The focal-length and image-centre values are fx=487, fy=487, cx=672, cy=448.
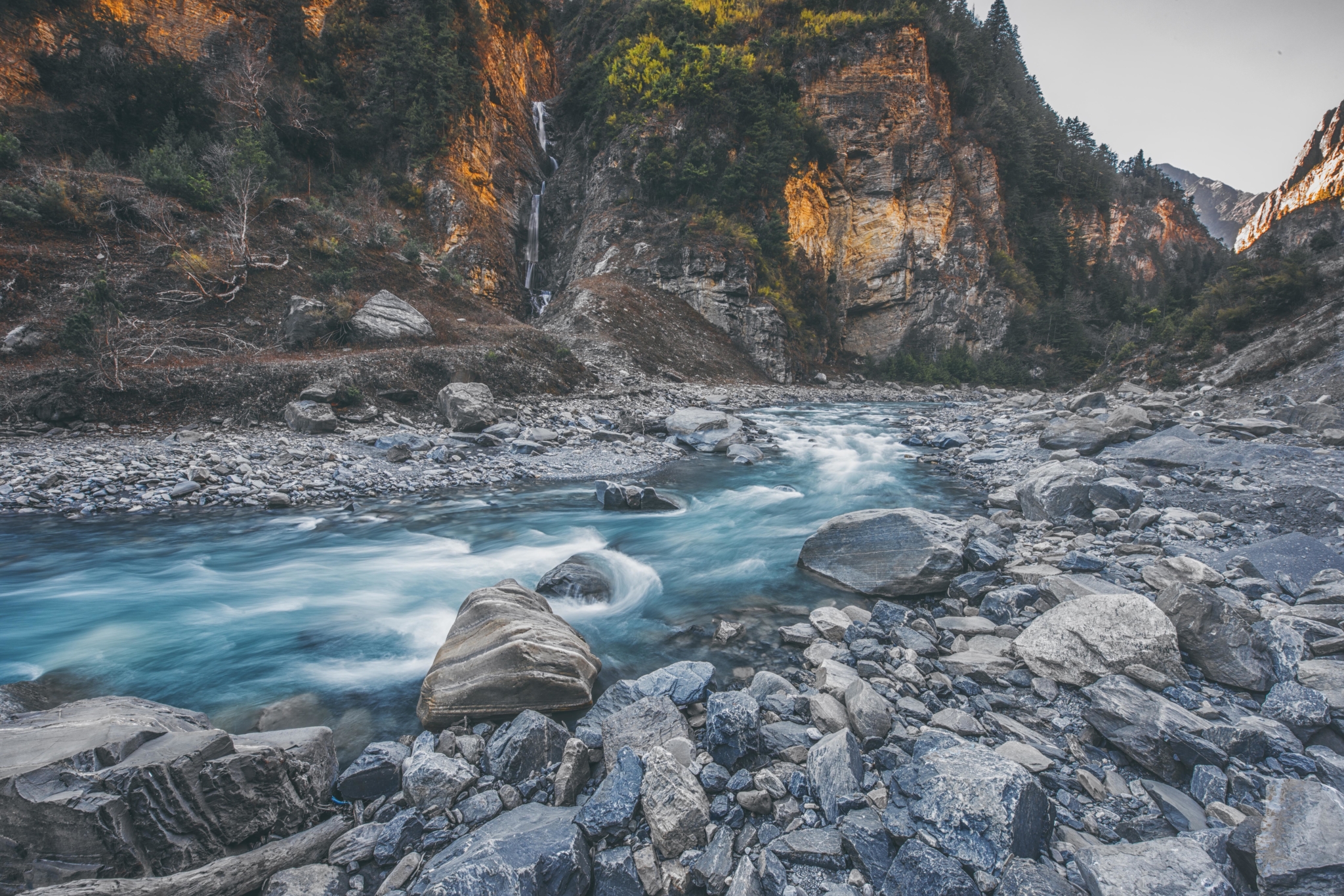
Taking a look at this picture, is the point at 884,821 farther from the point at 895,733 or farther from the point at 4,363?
the point at 4,363

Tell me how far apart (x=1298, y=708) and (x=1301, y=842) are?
4.57 feet

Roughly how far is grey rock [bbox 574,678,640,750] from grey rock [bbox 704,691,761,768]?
2.08ft

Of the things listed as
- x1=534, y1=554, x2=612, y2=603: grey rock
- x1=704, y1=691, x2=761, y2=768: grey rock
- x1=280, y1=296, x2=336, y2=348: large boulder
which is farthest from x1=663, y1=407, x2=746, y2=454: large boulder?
x1=280, y1=296, x2=336, y2=348: large boulder

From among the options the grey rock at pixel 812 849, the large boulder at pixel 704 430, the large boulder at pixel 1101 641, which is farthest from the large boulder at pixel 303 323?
the large boulder at pixel 1101 641

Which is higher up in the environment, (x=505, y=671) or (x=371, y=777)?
(x=505, y=671)

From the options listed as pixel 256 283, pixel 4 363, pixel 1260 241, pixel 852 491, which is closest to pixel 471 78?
pixel 256 283

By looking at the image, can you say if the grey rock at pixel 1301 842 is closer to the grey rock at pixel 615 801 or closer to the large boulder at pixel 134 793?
the grey rock at pixel 615 801

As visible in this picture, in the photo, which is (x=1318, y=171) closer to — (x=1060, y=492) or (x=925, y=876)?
(x=1060, y=492)

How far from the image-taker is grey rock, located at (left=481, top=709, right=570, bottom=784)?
2.77 meters

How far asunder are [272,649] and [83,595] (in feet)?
9.10

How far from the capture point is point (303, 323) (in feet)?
45.3

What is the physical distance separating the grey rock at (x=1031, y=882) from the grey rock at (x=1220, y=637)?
2.33 meters

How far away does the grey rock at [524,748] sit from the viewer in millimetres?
2770

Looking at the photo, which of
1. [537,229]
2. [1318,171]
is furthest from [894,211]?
[1318,171]
